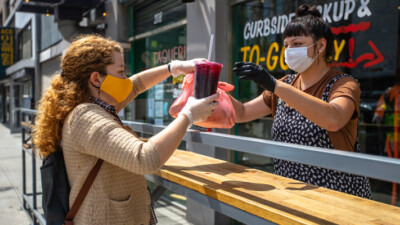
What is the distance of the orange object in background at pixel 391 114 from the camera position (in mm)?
3768

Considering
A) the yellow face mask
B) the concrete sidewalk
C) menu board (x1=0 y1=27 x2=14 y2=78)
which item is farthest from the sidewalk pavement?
menu board (x1=0 y1=27 x2=14 y2=78)

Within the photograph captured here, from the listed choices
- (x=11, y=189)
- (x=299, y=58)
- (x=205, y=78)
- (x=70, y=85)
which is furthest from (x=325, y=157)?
(x=11, y=189)

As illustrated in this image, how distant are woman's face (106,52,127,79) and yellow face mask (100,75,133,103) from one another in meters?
0.02

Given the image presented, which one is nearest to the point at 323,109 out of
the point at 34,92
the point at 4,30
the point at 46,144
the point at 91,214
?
the point at 91,214

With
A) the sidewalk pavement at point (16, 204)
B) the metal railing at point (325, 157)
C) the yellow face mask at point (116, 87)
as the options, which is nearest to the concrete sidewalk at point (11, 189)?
the sidewalk pavement at point (16, 204)

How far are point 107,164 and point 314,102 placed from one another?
0.98 metres

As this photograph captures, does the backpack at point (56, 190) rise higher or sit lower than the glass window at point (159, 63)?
lower

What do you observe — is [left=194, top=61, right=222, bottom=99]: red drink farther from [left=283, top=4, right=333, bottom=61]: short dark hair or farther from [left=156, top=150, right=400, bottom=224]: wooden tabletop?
[left=283, top=4, right=333, bottom=61]: short dark hair

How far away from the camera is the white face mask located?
1.83 m

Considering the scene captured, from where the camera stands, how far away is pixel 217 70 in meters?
1.54

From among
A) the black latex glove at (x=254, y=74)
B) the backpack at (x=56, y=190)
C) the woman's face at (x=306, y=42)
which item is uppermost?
the woman's face at (x=306, y=42)

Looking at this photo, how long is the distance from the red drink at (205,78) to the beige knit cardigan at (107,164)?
33 centimetres

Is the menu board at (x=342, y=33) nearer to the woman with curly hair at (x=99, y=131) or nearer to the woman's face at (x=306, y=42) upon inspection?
the woman's face at (x=306, y=42)

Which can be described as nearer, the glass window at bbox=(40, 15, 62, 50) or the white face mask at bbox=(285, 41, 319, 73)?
the white face mask at bbox=(285, 41, 319, 73)
